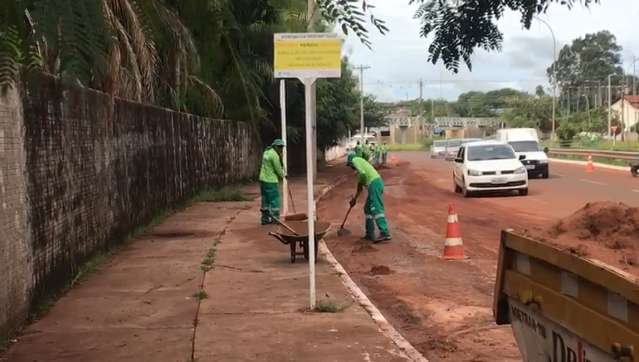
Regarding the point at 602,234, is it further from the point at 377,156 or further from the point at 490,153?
the point at 377,156

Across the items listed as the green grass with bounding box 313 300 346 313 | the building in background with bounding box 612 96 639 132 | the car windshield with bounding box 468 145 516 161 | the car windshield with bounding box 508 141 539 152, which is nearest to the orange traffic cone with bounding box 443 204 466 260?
the green grass with bounding box 313 300 346 313

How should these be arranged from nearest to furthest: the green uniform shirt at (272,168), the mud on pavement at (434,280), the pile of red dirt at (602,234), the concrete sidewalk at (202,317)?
the pile of red dirt at (602,234) → the concrete sidewalk at (202,317) → the mud on pavement at (434,280) → the green uniform shirt at (272,168)

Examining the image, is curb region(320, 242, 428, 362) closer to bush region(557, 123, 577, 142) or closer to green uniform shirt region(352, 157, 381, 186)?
green uniform shirt region(352, 157, 381, 186)

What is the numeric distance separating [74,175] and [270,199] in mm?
5840

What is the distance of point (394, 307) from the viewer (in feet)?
27.6

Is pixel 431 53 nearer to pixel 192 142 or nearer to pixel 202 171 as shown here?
pixel 192 142

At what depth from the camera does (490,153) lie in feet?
76.8

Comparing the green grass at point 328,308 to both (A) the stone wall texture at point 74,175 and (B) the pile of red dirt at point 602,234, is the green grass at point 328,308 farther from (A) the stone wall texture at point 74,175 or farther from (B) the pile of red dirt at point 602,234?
(B) the pile of red dirt at point 602,234

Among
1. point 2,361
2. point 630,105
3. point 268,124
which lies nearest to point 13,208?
point 2,361

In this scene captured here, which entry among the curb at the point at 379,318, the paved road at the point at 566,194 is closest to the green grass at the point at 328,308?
the curb at the point at 379,318

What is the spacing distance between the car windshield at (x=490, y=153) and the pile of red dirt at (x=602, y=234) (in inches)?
749

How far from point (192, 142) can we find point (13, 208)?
13.6 m

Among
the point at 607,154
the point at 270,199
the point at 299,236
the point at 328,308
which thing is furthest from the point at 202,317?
the point at 607,154

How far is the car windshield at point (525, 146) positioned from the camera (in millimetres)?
31273
